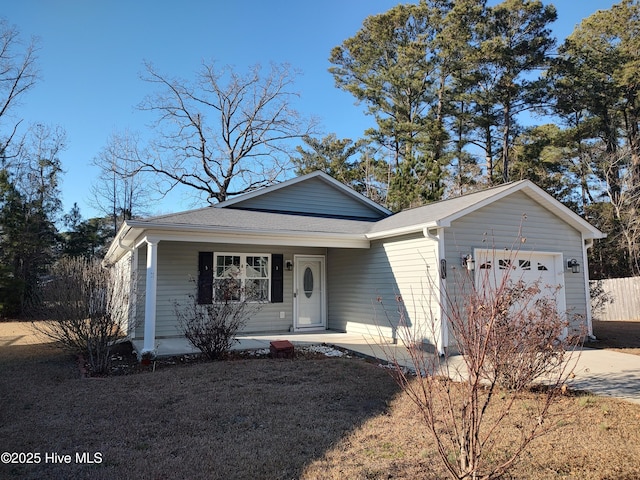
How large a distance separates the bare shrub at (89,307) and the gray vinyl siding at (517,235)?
6.27 metres

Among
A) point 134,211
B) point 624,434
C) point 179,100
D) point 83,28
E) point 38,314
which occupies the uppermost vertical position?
point 179,100

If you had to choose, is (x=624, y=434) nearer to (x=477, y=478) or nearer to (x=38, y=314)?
(x=477, y=478)

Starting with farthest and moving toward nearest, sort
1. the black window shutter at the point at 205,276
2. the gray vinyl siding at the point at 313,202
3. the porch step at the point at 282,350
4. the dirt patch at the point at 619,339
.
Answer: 1. the gray vinyl siding at the point at 313,202
2. the black window shutter at the point at 205,276
3. the dirt patch at the point at 619,339
4. the porch step at the point at 282,350

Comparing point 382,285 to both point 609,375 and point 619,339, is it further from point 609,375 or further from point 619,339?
point 619,339

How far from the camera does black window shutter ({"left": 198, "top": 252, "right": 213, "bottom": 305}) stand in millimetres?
9211

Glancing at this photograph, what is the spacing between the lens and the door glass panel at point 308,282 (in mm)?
11344

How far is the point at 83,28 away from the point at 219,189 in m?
13.2

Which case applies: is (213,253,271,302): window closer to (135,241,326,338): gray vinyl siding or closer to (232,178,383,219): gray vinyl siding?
(135,241,326,338): gray vinyl siding

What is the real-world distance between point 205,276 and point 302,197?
13.5 feet

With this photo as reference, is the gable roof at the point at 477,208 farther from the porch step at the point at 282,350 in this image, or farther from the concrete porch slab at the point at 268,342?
the porch step at the point at 282,350

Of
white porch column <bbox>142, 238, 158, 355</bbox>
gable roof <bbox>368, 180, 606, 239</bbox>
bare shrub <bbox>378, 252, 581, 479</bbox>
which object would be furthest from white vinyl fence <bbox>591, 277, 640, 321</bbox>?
white porch column <bbox>142, 238, 158, 355</bbox>

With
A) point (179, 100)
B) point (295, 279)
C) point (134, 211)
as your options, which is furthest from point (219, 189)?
point (295, 279)

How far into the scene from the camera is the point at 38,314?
25.9 feet

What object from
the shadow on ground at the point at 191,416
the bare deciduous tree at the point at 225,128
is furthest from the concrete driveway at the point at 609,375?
the bare deciduous tree at the point at 225,128
